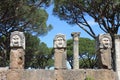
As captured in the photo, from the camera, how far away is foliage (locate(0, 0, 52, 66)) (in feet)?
69.6

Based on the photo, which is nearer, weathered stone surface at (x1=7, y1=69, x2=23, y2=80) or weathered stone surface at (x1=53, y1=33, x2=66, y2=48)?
weathered stone surface at (x1=7, y1=69, x2=23, y2=80)

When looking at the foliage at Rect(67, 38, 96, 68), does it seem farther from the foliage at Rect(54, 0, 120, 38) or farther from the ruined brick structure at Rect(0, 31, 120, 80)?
the ruined brick structure at Rect(0, 31, 120, 80)

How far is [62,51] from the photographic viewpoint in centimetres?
1199

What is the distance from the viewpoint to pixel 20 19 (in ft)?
82.8

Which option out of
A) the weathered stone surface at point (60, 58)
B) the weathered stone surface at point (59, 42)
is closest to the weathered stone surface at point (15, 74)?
the weathered stone surface at point (60, 58)

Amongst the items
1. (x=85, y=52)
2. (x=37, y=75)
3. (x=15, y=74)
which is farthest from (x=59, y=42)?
(x=85, y=52)

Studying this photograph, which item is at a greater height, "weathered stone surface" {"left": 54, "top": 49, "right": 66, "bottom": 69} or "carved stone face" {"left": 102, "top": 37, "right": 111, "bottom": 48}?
"carved stone face" {"left": 102, "top": 37, "right": 111, "bottom": 48}

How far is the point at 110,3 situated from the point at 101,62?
1173cm

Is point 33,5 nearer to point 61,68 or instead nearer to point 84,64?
point 61,68

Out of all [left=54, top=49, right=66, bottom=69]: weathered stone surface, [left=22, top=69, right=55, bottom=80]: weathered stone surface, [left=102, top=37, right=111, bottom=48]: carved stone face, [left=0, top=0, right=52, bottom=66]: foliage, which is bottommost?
[left=22, top=69, right=55, bottom=80]: weathered stone surface

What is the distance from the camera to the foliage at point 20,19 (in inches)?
836

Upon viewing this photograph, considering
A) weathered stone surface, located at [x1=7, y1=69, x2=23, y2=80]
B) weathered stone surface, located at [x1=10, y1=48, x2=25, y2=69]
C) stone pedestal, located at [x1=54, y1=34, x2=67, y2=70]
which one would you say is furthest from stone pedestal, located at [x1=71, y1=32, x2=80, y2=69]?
weathered stone surface, located at [x1=7, y1=69, x2=23, y2=80]

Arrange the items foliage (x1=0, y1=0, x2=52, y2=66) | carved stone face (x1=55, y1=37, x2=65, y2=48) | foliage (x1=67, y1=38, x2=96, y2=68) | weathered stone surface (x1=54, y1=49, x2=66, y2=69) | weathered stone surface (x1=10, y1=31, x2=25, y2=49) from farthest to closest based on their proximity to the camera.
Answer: foliage (x1=67, y1=38, x2=96, y2=68) < foliage (x1=0, y1=0, x2=52, y2=66) < carved stone face (x1=55, y1=37, x2=65, y2=48) < weathered stone surface (x1=10, y1=31, x2=25, y2=49) < weathered stone surface (x1=54, y1=49, x2=66, y2=69)

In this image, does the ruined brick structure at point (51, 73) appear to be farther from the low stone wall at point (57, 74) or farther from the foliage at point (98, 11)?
the foliage at point (98, 11)
